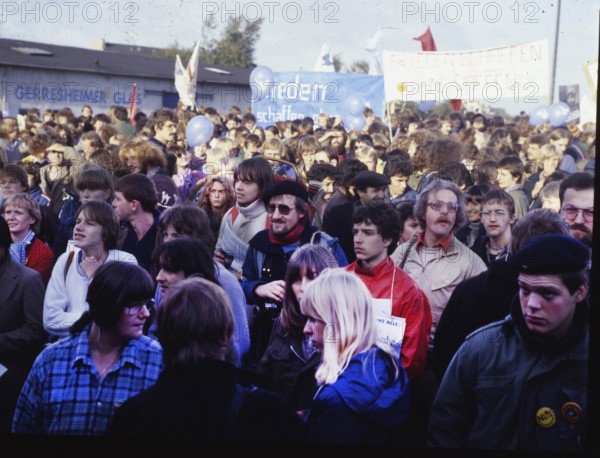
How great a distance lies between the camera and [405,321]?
350cm

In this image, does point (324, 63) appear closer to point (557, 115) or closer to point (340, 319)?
point (340, 319)

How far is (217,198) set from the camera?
508 cm

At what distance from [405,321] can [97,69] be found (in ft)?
7.10

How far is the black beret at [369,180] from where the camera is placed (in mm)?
5023

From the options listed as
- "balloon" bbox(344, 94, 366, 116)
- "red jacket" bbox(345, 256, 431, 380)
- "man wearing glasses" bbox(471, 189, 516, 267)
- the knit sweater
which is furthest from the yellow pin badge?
"balloon" bbox(344, 94, 366, 116)

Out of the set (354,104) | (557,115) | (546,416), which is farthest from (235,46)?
(557,115)

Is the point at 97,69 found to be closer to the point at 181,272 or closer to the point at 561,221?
the point at 181,272

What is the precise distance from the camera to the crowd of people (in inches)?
103

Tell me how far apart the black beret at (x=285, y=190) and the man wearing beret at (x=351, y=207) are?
0.71m

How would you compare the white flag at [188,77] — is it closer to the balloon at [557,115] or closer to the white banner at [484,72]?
the white banner at [484,72]

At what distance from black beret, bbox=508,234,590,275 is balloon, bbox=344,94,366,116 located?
A: 4.48 m

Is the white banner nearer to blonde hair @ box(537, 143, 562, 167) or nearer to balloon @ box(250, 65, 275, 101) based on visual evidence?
balloon @ box(250, 65, 275, 101)

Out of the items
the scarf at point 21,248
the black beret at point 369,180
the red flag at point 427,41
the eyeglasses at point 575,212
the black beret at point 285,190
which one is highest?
the red flag at point 427,41

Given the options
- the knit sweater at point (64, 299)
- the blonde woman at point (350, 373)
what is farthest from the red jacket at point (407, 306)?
the knit sweater at point (64, 299)
